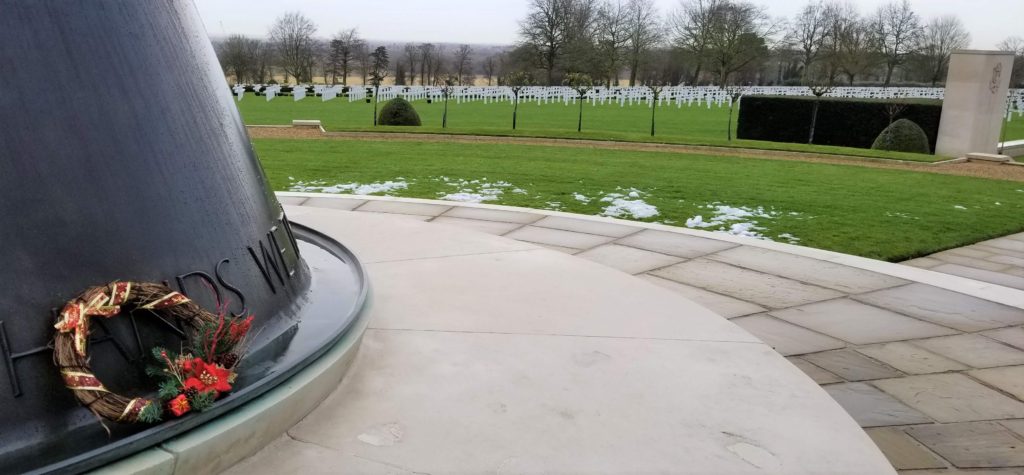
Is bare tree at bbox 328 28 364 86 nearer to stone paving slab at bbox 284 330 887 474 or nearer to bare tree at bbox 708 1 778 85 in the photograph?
bare tree at bbox 708 1 778 85

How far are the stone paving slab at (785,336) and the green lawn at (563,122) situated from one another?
1550cm

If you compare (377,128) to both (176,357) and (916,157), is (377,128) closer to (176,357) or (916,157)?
(916,157)

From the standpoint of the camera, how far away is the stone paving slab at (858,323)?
4656mm

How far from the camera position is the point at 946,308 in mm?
5285

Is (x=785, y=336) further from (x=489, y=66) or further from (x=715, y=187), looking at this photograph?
(x=489, y=66)

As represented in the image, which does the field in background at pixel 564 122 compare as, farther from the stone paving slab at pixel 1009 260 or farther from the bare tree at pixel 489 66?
the bare tree at pixel 489 66

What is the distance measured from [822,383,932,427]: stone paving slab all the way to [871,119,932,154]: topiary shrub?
A: 19.7 metres

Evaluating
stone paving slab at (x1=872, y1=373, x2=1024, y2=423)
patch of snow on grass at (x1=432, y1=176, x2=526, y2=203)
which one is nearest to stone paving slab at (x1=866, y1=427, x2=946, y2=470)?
stone paving slab at (x1=872, y1=373, x2=1024, y2=423)

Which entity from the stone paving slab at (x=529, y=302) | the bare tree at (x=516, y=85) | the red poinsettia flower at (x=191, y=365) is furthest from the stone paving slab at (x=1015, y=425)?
the bare tree at (x=516, y=85)

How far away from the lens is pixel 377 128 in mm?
22281

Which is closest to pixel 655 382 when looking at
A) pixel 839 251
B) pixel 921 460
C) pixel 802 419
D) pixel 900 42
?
pixel 802 419

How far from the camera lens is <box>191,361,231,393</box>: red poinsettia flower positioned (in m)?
2.24

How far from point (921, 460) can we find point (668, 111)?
3938cm

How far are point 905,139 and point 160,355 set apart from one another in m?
22.7
